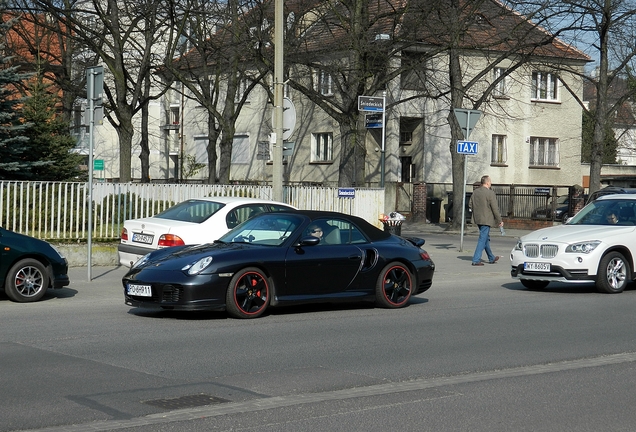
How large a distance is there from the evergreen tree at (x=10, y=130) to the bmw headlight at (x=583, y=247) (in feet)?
41.0

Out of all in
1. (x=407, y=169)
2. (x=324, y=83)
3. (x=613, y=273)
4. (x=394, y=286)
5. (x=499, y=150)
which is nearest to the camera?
(x=394, y=286)

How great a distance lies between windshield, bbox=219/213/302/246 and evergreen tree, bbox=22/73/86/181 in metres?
11.3

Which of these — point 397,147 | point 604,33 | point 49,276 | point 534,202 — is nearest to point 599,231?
point 49,276

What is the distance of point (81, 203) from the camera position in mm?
18719

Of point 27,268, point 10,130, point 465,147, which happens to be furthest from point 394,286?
point 10,130

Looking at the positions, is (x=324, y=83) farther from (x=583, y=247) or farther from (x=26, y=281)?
(x=26, y=281)

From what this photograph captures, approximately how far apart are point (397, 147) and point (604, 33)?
1793 centimetres

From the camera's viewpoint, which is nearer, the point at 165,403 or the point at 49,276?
the point at 165,403

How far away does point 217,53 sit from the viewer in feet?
102

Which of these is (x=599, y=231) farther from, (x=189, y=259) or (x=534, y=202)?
(x=534, y=202)

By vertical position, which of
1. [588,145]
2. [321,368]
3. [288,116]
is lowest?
[321,368]

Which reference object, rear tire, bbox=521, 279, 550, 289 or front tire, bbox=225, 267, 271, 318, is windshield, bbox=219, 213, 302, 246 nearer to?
front tire, bbox=225, 267, 271, 318

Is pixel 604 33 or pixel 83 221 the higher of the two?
pixel 604 33

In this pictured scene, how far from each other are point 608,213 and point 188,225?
7.14 m
